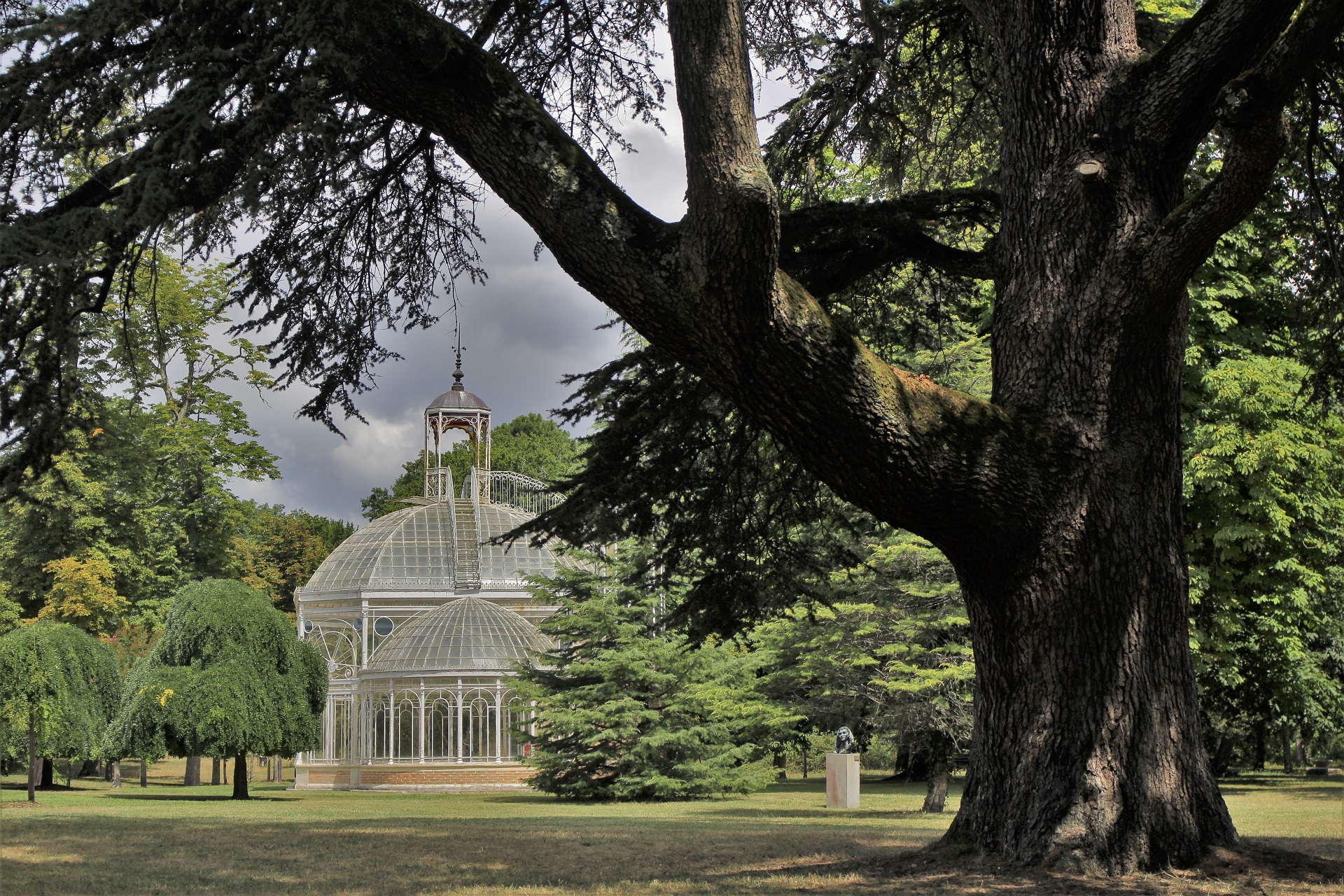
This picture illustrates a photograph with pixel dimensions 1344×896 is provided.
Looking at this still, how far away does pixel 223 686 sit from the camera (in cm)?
2164

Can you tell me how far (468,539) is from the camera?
3431cm

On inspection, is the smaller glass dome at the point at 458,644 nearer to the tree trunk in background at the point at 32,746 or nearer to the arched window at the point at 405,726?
the arched window at the point at 405,726

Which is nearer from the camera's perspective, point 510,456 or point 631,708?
point 631,708

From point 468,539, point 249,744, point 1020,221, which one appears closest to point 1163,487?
point 1020,221

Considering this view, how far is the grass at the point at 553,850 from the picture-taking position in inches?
250

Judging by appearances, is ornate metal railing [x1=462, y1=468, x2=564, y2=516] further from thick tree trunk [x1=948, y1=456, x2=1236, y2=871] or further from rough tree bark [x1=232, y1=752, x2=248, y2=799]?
thick tree trunk [x1=948, y1=456, x2=1236, y2=871]

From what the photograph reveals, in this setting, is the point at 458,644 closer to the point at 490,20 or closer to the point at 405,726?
the point at 405,726

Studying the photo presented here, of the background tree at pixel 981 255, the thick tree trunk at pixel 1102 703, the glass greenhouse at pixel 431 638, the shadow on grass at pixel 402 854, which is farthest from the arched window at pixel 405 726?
the thick tree trunk at pixel 1102 703

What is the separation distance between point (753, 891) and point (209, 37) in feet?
17.8

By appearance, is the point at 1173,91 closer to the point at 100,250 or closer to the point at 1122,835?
the point at 1122,835

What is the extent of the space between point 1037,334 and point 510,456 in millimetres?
52253

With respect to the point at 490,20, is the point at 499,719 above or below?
below

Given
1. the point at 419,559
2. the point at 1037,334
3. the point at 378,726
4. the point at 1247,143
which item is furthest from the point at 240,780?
the point at 1247,143

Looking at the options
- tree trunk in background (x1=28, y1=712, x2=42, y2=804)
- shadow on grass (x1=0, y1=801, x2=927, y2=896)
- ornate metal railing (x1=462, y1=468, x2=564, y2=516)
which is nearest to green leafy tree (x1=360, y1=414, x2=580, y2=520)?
ornate metal railing (x1=462, y1=468, x2=564, y2=516)
